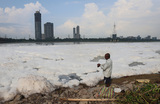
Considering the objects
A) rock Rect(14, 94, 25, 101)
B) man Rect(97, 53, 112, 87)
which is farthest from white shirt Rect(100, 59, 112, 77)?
rock Rect(14, 94, 25, 101)

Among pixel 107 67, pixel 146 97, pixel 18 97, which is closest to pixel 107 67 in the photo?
pixel 107 67

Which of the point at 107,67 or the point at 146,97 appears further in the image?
the point at 107,67

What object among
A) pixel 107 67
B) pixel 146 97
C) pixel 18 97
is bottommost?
pixel 18 97

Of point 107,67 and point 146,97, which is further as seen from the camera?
point 107,67

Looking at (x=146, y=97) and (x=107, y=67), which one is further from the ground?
(x=107, y=67)

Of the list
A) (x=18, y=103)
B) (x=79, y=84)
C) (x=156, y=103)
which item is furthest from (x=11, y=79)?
(x=156, y=103)

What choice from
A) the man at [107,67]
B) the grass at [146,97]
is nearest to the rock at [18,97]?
the man at [107,67]

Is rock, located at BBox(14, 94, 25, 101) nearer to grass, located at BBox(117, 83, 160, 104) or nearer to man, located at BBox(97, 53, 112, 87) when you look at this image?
man, located at BBox(97, 53, 112, 87)

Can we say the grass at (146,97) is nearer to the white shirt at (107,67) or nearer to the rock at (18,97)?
the white shirt at (107,67)

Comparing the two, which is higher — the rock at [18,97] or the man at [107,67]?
the man at [107,67]

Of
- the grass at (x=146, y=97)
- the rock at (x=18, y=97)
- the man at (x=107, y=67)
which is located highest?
the man at (x=107, y=67)

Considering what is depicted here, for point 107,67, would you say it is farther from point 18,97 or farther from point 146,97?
point 18,97

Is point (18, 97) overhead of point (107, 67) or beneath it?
beneath

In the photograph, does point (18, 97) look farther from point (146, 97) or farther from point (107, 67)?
point (146, 97)
